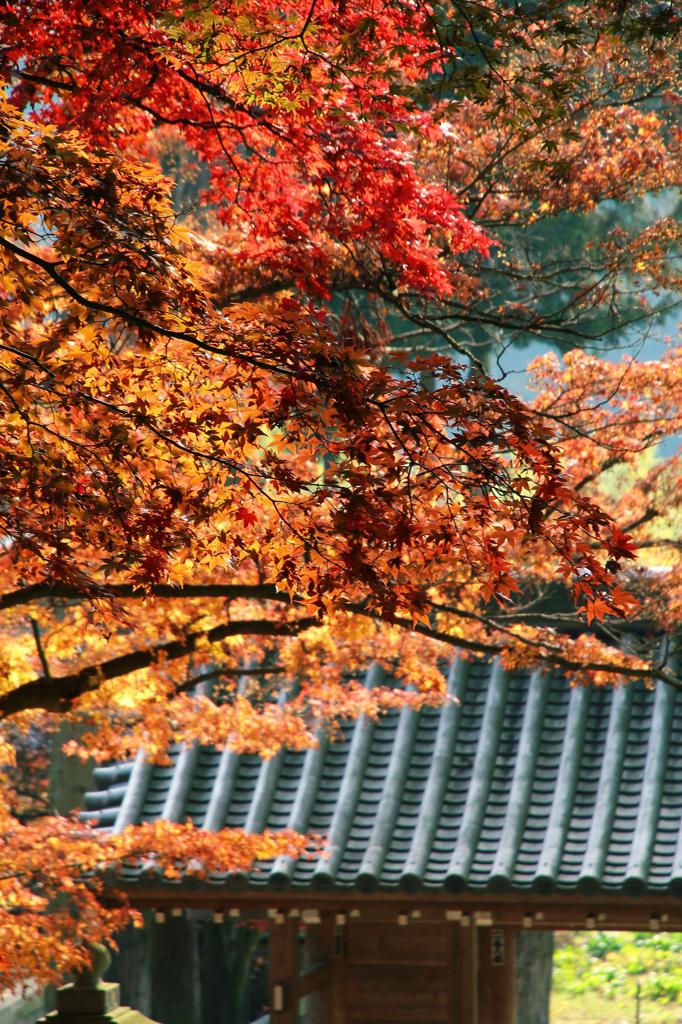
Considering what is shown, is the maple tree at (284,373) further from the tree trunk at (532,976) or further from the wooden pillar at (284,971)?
the tree trunk at (532,976)

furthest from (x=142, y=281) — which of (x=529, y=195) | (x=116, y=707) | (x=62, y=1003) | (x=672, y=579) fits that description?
(x=672, y=579)

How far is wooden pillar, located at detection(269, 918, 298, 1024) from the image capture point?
913 cm

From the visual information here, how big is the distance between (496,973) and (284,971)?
5.20 feet

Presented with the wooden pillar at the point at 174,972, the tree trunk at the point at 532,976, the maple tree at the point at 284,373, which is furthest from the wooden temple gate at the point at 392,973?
the tree trunk at the point at 532,976

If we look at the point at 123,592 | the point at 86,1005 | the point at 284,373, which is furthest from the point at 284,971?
the point at 284,373

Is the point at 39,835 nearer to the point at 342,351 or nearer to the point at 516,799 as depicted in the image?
the point at 516,799

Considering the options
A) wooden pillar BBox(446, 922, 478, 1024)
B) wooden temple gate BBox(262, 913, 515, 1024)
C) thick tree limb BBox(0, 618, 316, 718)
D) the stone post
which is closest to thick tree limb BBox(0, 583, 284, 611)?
thick tree limb BBox(0, 618, 316, 718)

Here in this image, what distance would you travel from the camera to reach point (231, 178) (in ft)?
18.9

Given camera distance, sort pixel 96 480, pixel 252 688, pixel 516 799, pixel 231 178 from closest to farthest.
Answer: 1. pixel 96 480
2. pixel 231 178
3. pixel 516 799
4. pixel 252 688

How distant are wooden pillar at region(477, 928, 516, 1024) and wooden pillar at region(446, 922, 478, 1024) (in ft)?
0.20

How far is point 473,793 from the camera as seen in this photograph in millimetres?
9430

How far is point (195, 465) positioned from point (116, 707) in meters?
4.08

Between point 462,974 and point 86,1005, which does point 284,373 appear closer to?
point 86,1005

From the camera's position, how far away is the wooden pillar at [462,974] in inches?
372
